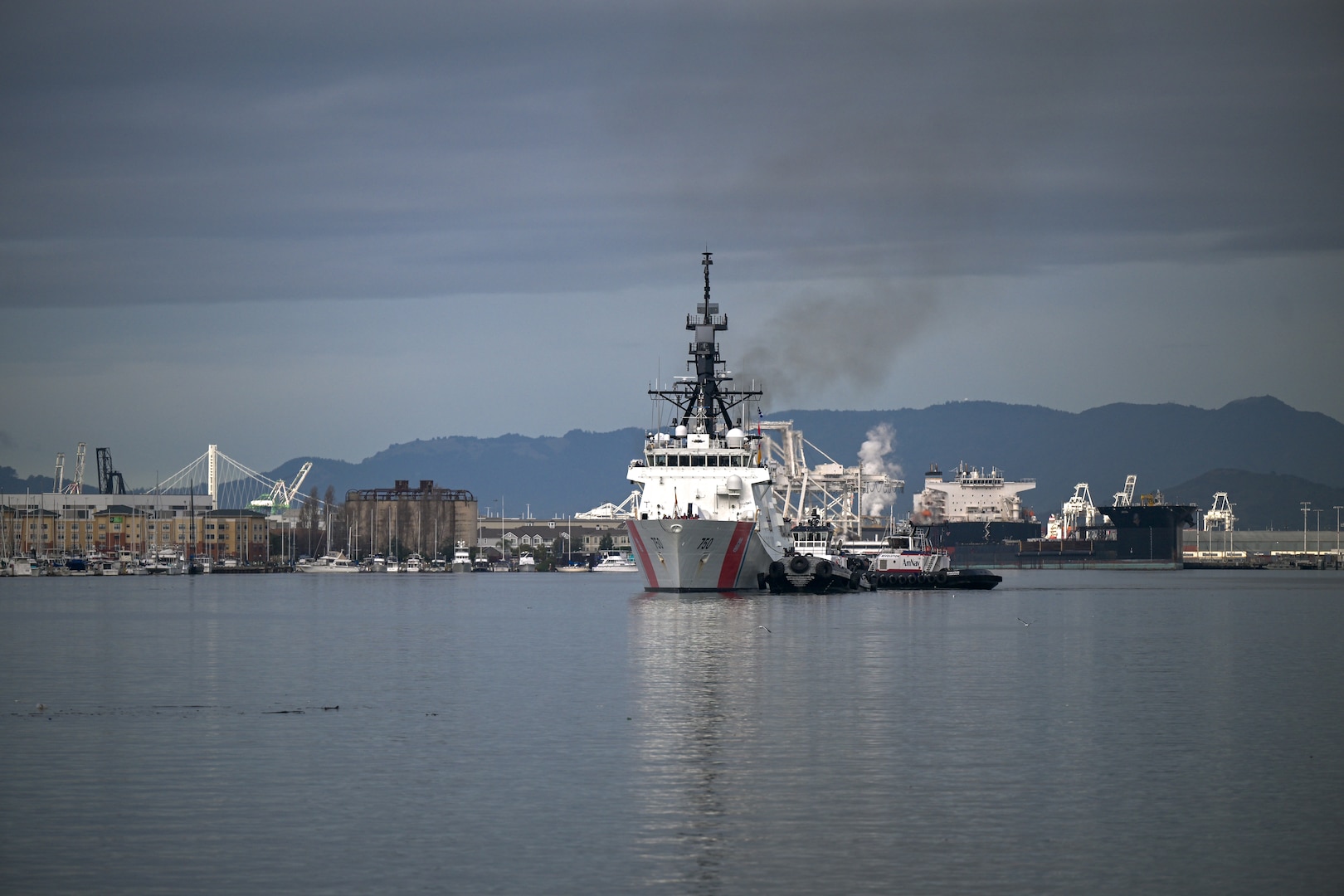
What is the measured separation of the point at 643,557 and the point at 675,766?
69545 mm

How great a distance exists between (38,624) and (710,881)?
219 ft

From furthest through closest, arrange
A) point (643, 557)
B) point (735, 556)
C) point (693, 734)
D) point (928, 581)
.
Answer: point (928, 581), point (643, 557), point (735, 556), point (693, 734)

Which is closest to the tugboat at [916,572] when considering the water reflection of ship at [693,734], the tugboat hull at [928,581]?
the tugboat hull at [928,581]

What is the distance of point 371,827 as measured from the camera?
23.8 metres

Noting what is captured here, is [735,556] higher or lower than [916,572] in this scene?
higher

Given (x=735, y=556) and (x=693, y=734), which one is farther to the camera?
(x=735, y=556)

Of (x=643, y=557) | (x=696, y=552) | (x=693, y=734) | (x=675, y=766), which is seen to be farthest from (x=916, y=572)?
(x=675, y=766)

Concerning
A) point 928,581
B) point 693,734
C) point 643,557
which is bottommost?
point 928,581

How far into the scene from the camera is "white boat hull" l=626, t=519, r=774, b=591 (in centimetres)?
9281

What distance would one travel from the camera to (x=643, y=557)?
3893 inches

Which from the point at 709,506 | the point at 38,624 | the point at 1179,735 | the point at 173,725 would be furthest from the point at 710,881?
the point at 709,506

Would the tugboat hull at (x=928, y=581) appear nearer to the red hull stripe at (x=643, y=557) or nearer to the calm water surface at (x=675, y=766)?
the red hull stripe at (x=643, y=557)

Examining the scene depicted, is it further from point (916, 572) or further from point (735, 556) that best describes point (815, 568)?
point (916, 572)

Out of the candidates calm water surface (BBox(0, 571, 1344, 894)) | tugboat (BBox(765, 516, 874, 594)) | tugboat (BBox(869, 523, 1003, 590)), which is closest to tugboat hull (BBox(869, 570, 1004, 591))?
tugboat (BBox(869, 523, 1003, 590))
